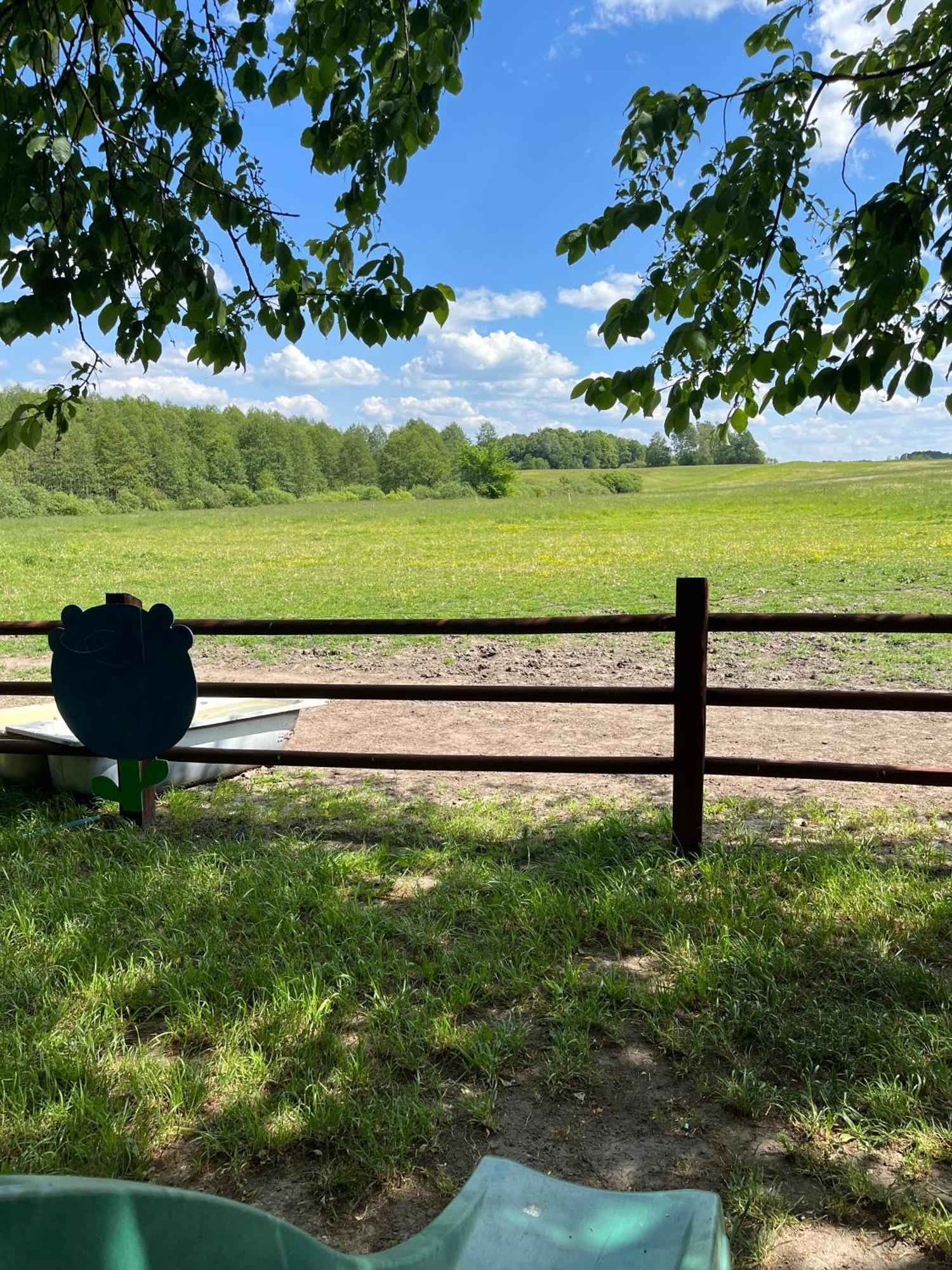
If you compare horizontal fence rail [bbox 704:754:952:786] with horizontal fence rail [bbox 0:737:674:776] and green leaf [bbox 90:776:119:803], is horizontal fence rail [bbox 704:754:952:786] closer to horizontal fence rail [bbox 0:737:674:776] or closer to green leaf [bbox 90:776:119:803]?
→ horizontal fence rail [bbox 0:737:674:776]

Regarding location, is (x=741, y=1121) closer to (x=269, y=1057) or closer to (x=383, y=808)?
(x=269, y=1057)

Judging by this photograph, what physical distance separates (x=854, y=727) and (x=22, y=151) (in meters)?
7.17

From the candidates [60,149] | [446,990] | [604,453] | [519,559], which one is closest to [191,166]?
[60,149]

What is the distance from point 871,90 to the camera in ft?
13.0

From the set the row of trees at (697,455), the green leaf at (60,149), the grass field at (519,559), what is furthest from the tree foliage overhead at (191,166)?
the row of trees at (697,455)

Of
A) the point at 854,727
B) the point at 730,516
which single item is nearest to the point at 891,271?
the point at 854,727

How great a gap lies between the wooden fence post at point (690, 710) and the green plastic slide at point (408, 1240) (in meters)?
3.20

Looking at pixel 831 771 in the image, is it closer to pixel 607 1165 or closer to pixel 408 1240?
pixel 607 1165

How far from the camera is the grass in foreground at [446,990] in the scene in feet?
8.57

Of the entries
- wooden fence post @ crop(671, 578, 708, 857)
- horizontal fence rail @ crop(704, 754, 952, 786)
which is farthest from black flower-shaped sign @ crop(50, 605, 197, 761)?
horizontal fence rail @ crop(704, 754, 952, 786)

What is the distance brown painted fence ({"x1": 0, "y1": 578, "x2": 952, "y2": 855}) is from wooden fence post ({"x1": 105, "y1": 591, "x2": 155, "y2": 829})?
3 cm

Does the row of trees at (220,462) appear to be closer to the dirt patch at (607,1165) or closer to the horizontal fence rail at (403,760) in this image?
the horizontal fence rail at (403,760)

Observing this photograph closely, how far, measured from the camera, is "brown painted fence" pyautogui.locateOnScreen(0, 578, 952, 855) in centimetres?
440

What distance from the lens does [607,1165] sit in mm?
2525
